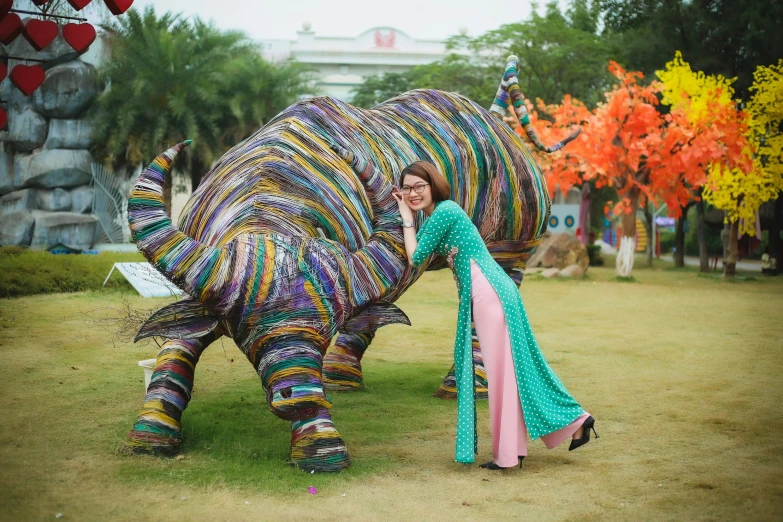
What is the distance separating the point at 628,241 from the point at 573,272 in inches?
52.7

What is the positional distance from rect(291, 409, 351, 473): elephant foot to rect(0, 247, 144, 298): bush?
26.7ft

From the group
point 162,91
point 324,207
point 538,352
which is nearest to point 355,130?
point 324,207

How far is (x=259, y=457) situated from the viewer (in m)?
4.57

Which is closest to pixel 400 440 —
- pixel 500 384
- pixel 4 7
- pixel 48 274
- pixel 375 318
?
pixel 375 318

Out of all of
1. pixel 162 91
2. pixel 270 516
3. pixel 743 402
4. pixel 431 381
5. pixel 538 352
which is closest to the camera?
pixel 270 516

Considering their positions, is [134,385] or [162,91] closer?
[134,385]

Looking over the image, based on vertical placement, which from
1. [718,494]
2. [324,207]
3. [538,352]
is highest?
[324,207]

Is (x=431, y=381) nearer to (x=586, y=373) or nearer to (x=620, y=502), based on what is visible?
(x=586, y=373)

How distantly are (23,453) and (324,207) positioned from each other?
220 cm

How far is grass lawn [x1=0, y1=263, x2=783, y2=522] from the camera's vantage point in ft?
12.7

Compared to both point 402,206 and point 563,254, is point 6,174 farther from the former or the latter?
point 402,206

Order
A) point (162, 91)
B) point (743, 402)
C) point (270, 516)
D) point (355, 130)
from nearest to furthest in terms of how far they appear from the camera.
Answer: point (270, 516) → point (355, 130) → point (743, 402) → point (162, 91)

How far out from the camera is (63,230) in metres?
19.5

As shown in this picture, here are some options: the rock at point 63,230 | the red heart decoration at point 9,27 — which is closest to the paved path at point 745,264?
the rock at point 63,230
